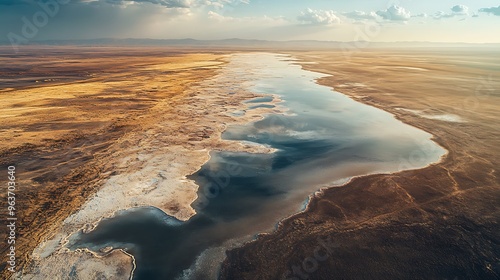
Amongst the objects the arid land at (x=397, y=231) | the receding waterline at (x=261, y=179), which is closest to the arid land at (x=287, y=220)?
the arid land at (x=397, y=231)

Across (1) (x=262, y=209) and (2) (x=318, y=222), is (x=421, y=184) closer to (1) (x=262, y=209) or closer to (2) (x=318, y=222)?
(2) (x=318, y=222)

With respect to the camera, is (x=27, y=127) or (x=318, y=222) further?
(x=27, y=127)

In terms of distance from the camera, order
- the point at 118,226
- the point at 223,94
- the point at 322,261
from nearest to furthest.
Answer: the point at 322,261, the point at 118,226, the point at 223,94

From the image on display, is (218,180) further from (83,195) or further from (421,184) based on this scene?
(421,184)

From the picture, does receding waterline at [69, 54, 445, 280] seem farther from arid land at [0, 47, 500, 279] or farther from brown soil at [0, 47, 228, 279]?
brown soil at [0, 47, 228, 279]

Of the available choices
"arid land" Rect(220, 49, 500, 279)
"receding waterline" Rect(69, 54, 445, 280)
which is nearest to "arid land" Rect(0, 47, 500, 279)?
"arid land" Rect(220, 49, 500, 279)

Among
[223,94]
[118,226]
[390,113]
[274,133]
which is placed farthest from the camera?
[223,94]

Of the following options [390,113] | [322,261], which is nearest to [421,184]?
[322,261]

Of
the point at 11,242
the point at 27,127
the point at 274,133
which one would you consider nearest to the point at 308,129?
the point at 274,133
